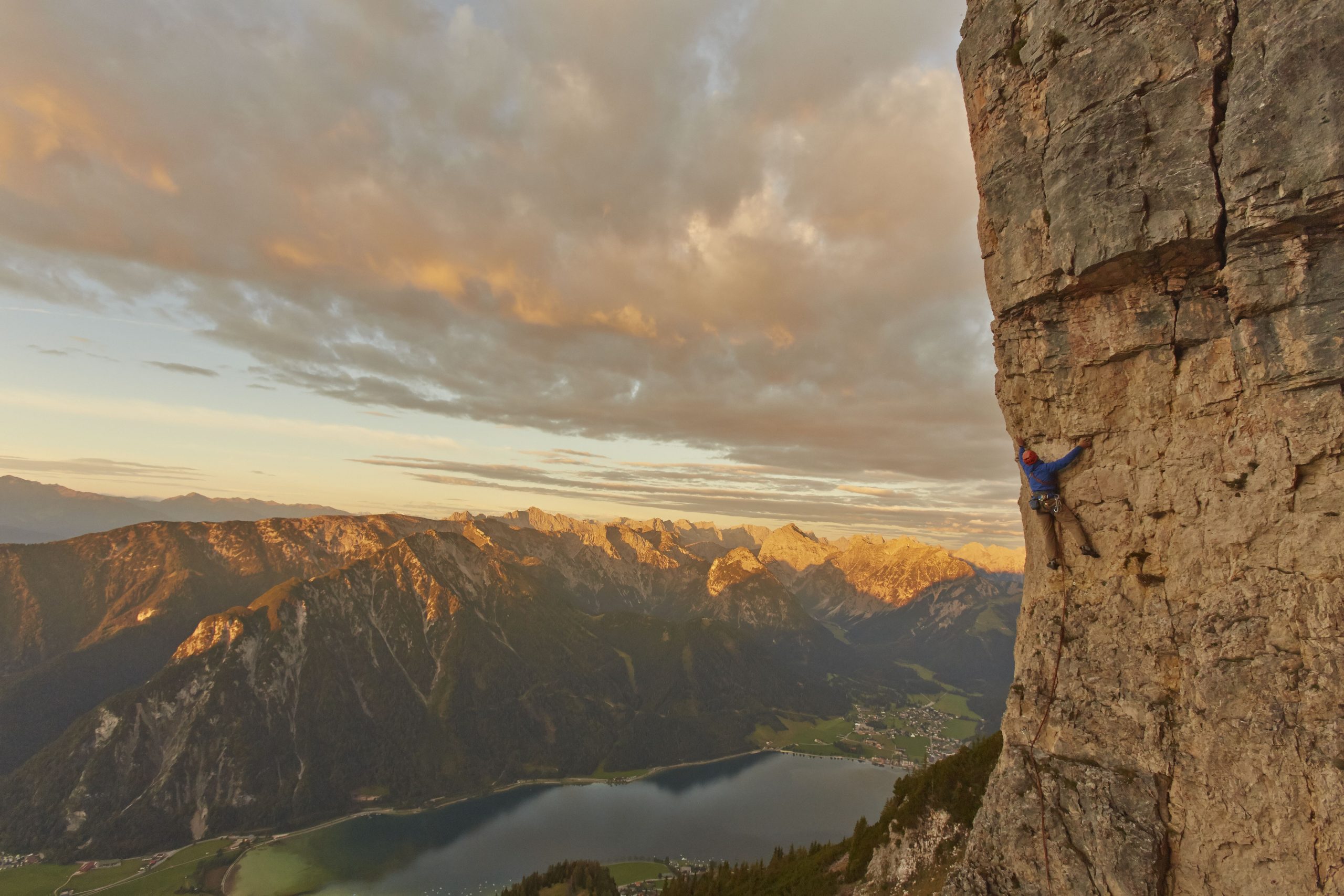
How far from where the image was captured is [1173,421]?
17.2 m

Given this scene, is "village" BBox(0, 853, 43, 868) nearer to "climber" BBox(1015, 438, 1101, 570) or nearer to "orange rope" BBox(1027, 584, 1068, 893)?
"orange rope" BBox(1027, 584, 1068, 893)

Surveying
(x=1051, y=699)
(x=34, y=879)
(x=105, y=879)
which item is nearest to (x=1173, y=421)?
(x=1051, y=699)

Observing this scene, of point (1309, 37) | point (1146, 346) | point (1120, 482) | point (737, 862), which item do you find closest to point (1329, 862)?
point (1120, 482)

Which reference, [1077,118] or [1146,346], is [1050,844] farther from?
[1077,118]

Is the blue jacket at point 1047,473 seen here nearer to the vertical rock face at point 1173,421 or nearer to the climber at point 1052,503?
the climber at point 1052,503

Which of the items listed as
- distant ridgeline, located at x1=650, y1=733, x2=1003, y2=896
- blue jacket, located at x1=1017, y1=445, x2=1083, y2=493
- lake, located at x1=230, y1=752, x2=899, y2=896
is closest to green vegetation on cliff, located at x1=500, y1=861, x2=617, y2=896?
lake, located at x1=230, y1=752, x2=899, y2=896

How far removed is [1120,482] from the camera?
60.7 ft

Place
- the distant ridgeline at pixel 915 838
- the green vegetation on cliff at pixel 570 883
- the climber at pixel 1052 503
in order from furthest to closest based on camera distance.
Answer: the green vegetation on cliff at pixel 570 883
the distant ridgeline at pixel 915 838
the climber at pixel 1052 503

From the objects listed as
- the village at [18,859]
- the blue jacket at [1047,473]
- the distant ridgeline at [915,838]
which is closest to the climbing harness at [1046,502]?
the blue jacket at [1047,473]

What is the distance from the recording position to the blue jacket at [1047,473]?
19656mm

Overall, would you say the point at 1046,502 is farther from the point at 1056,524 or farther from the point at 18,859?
the point at 18,859

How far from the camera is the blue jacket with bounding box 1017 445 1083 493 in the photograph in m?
19.7

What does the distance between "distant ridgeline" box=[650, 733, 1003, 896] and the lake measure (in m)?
99.7

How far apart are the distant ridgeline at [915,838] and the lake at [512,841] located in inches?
3926
